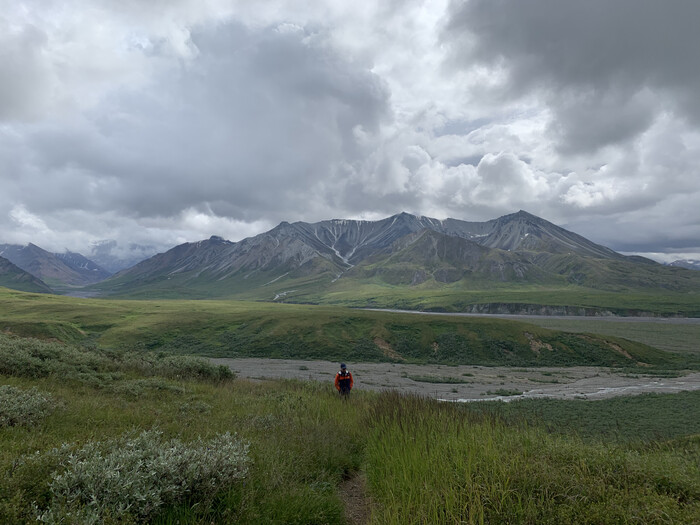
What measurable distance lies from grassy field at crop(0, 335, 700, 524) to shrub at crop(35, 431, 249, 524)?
2 centimetres

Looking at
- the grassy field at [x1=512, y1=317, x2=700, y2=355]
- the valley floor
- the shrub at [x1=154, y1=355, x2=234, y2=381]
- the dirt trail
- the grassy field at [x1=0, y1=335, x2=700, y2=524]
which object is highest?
the grassy field at [x1=0, y1=335, x2=700, y2=524]

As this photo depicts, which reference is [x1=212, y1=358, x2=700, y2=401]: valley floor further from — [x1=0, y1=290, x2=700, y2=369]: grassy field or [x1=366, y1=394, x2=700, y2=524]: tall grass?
[x1=366, y1=394, x2=700, y2=524]: tall grass

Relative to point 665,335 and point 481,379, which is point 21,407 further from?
point 665,335

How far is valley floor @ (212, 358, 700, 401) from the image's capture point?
36.2 metres

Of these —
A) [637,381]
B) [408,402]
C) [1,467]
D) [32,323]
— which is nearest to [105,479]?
[1,467]

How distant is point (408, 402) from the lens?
38.9 feet

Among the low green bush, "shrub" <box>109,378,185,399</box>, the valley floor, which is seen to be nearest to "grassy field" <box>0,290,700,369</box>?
the valley floor

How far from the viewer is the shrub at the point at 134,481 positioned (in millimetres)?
4074

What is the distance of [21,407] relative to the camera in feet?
24.6

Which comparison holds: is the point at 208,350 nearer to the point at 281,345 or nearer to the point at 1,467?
the point at 281,345

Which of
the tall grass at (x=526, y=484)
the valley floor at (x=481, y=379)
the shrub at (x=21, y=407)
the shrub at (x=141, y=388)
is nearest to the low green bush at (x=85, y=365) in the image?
the shrub at (x=141, y=388)

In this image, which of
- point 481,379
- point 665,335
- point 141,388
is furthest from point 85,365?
point 665,335

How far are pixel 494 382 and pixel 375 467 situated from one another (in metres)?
41.7

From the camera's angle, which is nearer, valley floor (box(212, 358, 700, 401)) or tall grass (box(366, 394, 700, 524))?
tall grass (box(366, 394, 700, 524))
